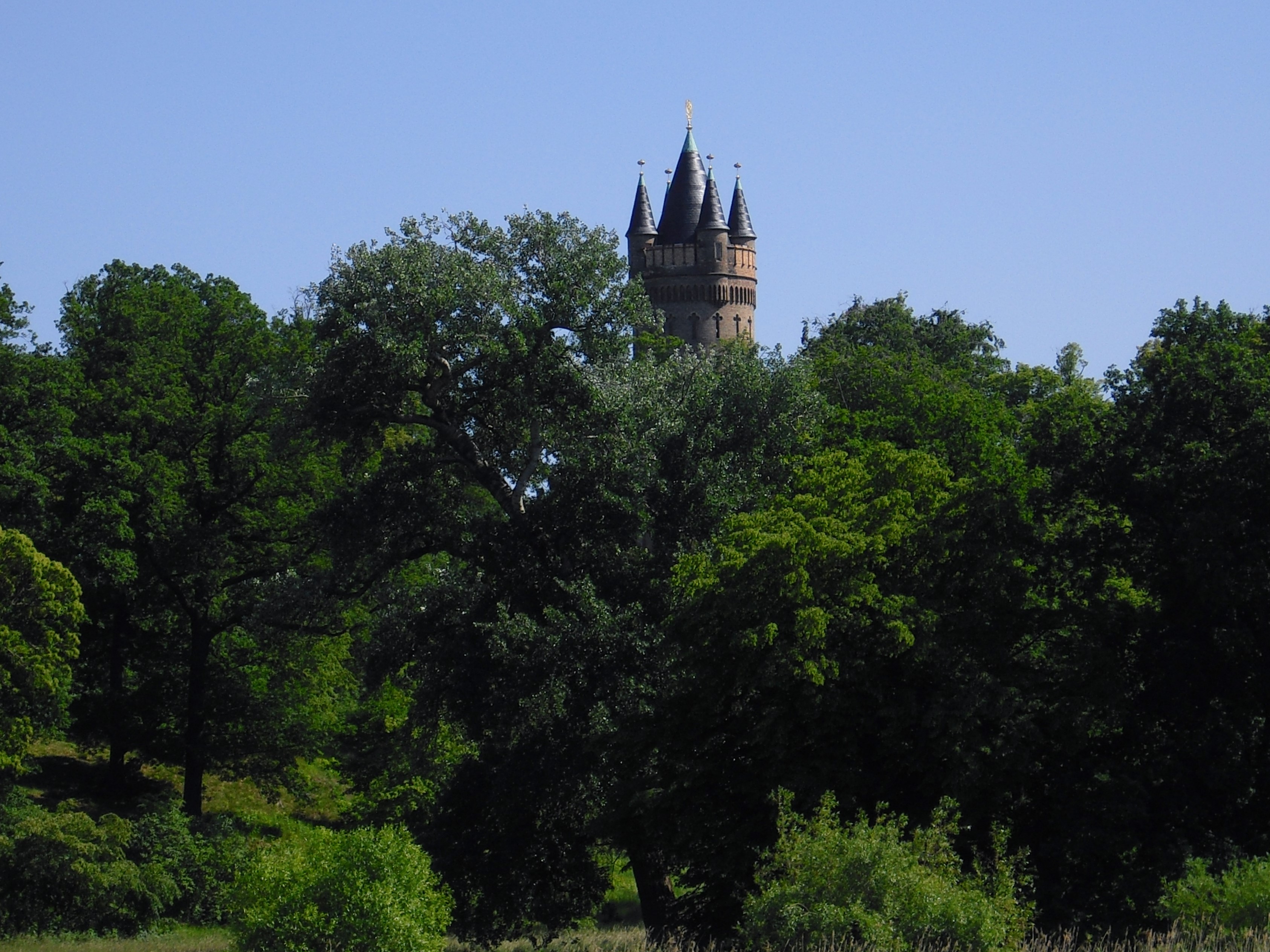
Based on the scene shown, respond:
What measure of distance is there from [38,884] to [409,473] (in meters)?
12.9

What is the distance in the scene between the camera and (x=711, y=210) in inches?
4033

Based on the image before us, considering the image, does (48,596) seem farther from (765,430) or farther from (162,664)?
(765,430)

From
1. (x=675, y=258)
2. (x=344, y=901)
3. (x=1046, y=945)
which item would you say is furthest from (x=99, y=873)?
(x=675, y=258)

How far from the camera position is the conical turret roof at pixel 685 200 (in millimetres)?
102562

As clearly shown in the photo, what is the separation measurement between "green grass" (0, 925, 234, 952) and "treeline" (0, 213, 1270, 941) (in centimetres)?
366

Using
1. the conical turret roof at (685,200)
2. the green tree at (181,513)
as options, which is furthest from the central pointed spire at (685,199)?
the green tree at (181,513)

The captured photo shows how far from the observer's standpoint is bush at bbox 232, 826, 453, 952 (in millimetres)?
20094

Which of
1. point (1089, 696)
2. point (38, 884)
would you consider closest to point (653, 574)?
point (1089, 696)

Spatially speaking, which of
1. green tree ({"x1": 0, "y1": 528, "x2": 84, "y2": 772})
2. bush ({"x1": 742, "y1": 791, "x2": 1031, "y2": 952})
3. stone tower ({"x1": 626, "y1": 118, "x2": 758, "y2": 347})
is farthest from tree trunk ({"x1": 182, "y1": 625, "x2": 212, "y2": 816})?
stone tower ({"x1": 626, "y1": 118, "x2": 758, "y2": 347})

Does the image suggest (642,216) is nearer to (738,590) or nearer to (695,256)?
(695,256)

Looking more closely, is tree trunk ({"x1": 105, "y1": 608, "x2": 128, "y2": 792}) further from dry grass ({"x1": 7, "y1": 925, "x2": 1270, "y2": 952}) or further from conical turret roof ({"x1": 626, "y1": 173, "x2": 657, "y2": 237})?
conical turret roof ({"x1": 626, "y1": 173, "x2": 657, "y2": 237})

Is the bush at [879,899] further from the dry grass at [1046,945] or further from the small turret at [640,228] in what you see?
the small turret at [640,228]

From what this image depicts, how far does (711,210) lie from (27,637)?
7209cm

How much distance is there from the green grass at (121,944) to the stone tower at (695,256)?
68.3m
